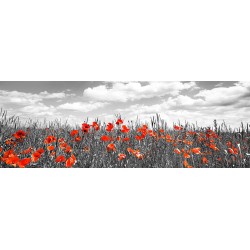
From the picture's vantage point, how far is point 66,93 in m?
2.83

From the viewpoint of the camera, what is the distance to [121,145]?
2713mm

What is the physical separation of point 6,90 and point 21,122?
371 mm

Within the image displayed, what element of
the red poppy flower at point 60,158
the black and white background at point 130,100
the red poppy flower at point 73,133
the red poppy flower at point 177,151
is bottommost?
the red poppy flower at point 60,158

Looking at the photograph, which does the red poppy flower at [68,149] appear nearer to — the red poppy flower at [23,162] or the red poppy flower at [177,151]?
the red poppy flower at [23,162]

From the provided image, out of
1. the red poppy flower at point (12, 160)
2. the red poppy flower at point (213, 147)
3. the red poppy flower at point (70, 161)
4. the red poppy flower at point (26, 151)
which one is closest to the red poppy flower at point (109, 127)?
the red poppy flower at point (70, 161)

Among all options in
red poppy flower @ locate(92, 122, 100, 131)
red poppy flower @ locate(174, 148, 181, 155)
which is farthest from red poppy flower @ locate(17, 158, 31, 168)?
red poppy flower @ locate(174, 148, 181, 155)

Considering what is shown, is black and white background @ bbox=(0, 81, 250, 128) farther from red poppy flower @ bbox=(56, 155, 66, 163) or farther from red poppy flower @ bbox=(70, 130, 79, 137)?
red poppy flower @ bbox=(56, 155, 66, 163)

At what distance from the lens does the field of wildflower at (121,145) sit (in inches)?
98.8

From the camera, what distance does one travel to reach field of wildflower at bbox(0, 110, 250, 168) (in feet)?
8.23

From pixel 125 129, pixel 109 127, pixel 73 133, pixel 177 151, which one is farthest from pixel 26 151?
pixel 177 151
